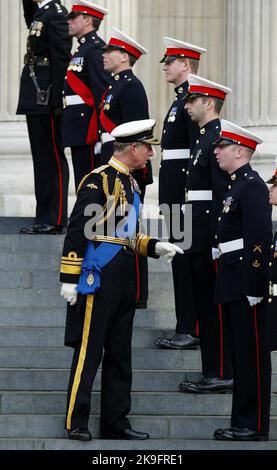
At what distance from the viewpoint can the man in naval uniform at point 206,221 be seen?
1259 centimetres

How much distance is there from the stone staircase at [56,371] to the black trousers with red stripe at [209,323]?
Result: 0.22 metres

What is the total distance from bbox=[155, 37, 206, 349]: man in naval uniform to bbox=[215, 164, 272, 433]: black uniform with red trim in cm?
101

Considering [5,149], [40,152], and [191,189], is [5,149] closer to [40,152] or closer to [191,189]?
[40,152]

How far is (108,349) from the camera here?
12.0 metres

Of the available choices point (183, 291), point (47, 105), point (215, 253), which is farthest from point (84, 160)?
point (215, 253)

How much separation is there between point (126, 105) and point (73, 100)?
2.58 ft

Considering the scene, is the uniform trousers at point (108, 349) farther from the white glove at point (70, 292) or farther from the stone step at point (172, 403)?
the stone step at point (172, 403)

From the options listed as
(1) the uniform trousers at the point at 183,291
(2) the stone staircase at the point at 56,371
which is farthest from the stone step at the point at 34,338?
(1) the uniform trousers at the point at 183,291

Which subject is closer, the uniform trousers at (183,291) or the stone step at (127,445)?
the stone step at (127,445)

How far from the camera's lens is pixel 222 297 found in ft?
39.7

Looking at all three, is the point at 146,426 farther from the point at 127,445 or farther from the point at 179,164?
the point at 179,164

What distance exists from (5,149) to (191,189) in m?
4.02
